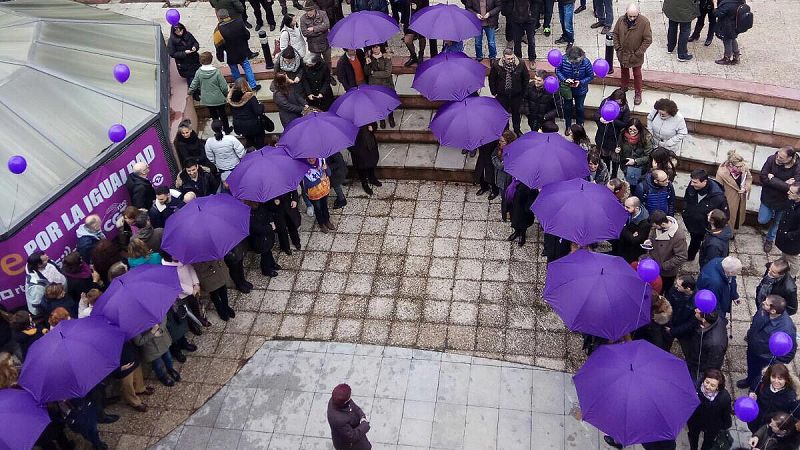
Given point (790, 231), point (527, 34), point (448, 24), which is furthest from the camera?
point (527, 34)

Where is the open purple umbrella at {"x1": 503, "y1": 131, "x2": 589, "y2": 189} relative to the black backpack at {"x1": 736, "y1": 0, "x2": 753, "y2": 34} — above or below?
below

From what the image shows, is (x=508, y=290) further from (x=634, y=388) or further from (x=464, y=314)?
(x=634, y=388)

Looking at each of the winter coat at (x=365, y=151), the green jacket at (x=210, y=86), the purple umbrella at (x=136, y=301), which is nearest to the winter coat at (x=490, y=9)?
the winter coat at (x=365, y=151)

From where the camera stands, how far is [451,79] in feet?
36.4

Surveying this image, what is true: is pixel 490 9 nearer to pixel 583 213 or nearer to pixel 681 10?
pixel 681 10

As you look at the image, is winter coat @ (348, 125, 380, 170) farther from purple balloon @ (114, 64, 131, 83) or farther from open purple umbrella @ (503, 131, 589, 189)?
purple balloon @ (114, 64, 131, 83)

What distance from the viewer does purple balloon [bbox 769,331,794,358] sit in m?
7.41

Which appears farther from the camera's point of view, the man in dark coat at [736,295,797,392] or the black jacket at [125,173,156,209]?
the black jacket at [125,173,156,209]

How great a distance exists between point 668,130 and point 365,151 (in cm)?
453

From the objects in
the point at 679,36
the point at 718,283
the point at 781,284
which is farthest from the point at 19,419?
the point at 679,36

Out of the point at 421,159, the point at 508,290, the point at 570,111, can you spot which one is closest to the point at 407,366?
the point at 508,290

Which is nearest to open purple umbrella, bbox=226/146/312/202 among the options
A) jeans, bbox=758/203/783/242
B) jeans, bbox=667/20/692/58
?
jeans, bbox=758/203/783/242

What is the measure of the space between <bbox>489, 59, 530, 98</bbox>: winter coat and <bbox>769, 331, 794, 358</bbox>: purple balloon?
5.32 m

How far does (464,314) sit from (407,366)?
1167 mm
